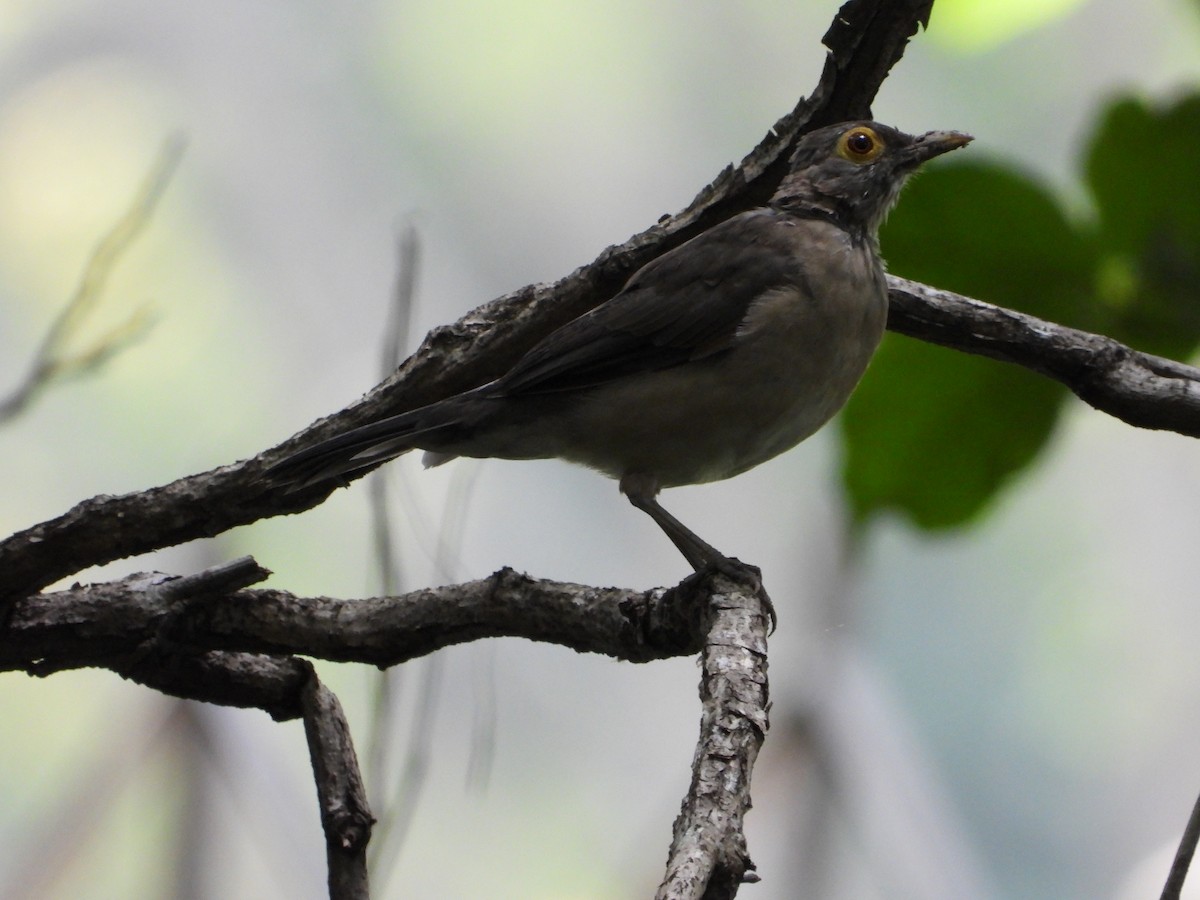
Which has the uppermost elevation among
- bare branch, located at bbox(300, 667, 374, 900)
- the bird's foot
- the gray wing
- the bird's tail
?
the gray wing

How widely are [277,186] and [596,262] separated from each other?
4.14 m

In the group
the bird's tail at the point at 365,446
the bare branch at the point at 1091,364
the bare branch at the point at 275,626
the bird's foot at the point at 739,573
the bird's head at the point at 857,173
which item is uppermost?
the bird's head at the point at 857,173

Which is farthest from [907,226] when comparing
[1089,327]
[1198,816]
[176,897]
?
[176,897]

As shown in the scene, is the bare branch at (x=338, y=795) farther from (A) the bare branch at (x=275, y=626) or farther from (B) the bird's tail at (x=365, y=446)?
(B) the bird's tail at (x=365, y=446)

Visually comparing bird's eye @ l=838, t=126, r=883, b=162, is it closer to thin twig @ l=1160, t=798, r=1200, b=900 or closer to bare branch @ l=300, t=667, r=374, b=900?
bare branch @ l=300, t=667, r=374, b=900

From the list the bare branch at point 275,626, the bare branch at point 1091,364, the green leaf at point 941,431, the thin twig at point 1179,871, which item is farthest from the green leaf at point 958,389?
the thin twig at point 1179,871

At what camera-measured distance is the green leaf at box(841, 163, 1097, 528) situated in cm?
374

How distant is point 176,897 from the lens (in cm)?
548

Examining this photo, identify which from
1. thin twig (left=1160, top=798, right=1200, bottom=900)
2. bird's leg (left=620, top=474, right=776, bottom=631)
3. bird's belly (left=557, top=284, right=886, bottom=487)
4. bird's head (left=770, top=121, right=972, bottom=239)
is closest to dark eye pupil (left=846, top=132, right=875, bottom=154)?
bird's head (left=770, top=121, right=972, bottom=239)

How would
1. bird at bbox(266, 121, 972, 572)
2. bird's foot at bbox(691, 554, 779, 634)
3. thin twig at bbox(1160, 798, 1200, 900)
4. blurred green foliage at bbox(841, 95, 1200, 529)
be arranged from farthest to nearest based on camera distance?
bird at bbox(266, 121, 972, 572) → blurred green foliage at bbox(841, 95, 1200, 529) → bird's foot at bbox(691, 554, 779, 634) → thin twig at bbox(1160, 798, 1200, 900)

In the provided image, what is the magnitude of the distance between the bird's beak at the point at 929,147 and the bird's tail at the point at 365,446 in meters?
1.96

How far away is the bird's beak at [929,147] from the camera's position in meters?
4.34

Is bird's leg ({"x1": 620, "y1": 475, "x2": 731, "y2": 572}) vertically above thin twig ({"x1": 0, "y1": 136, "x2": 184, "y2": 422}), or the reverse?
thin twig ({"x1": 0, "y1": 136, "x2": 184, "y2": 422})

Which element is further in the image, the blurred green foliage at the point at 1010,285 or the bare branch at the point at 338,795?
the blurred green foliage at the point at 1010,285
